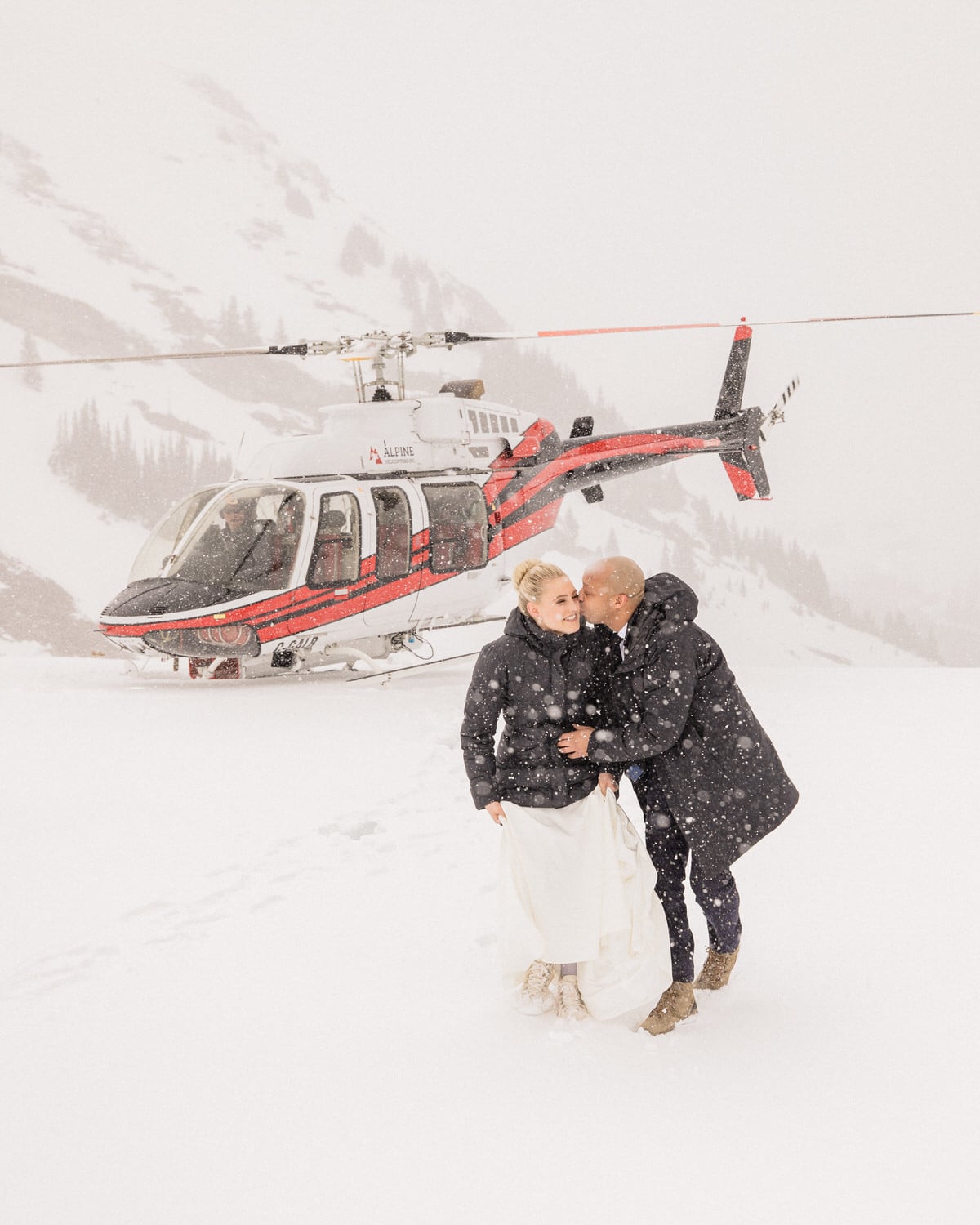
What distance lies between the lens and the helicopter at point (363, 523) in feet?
27.5

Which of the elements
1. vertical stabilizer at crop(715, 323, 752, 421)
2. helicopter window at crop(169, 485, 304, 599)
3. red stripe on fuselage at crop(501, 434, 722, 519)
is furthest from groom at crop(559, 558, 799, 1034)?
vertical stabilizer at crop(715, 323, 752, 421)

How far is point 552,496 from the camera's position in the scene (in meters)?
10.5

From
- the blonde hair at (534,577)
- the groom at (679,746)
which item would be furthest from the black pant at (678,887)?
the blonde hair at (534,577)

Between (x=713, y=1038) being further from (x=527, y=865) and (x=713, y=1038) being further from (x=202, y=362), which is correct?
(x=202, y=362)

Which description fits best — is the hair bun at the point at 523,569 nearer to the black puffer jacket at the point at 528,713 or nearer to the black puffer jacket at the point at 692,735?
the black puffer jacket at the point at 528,713

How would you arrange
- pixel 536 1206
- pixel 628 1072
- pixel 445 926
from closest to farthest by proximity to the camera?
pixel 536 1206 → pixel 628 1072 → pixel 445 926

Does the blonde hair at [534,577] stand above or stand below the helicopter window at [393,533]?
above

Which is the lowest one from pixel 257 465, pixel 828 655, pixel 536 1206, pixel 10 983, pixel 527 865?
pixel 828 655

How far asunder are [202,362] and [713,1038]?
66.2 meters

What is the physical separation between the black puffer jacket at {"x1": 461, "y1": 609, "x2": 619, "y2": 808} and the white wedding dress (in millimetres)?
66

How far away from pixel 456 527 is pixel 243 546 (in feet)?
7.39

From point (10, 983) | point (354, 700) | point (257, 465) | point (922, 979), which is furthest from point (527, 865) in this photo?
point (257, 465)

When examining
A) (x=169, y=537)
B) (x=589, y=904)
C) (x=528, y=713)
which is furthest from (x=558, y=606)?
(x=169, y=537)

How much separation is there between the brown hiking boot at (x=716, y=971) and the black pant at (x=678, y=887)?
109 mm
